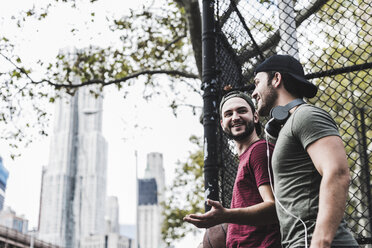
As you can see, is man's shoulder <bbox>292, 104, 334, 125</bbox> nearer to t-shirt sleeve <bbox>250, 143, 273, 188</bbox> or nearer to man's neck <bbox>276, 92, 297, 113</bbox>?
man's neck <bbox>276, 92, 297, 113</bbox>

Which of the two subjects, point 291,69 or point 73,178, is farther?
point 73,178

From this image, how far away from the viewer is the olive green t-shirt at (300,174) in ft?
6.22

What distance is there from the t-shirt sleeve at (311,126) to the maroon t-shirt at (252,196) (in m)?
0.55

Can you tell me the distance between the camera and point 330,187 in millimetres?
1757

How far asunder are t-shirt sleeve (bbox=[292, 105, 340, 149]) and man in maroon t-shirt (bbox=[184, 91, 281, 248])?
452 millimetres

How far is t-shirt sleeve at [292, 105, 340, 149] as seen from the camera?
74.4 inches

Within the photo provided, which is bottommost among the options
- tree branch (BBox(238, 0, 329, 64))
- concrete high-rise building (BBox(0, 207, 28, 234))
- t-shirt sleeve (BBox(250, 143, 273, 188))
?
t-shirt sleeve (BBox(250, 143, 273, 188))

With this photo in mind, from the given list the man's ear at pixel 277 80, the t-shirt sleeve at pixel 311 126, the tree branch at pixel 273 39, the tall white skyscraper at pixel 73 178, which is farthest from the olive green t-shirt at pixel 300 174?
the tall white skyscraper at pixel 73 178

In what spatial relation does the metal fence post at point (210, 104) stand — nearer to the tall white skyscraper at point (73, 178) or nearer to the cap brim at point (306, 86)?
the cap brim at point (306, 86)

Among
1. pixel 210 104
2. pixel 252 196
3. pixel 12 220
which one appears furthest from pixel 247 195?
pixel 12 220

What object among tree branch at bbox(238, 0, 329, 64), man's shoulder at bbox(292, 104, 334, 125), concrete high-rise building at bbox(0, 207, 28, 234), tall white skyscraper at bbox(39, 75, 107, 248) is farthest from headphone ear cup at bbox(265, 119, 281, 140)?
tall white skyscraper at bbox(39, 75, 107, 248)

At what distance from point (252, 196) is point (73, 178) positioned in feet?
625

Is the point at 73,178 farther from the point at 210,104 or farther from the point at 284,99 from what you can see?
the point at 284,99

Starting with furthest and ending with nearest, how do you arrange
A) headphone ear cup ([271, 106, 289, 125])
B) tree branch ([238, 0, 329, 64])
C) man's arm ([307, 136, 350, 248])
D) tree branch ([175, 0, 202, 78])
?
tree branch ([175, 0, 202, 78]) < tree branch ([238, 0, 329, 64]) < headphone ear cup ([271, 106, 289, 125]) < man's arm ([307, 136, 350, 248])
